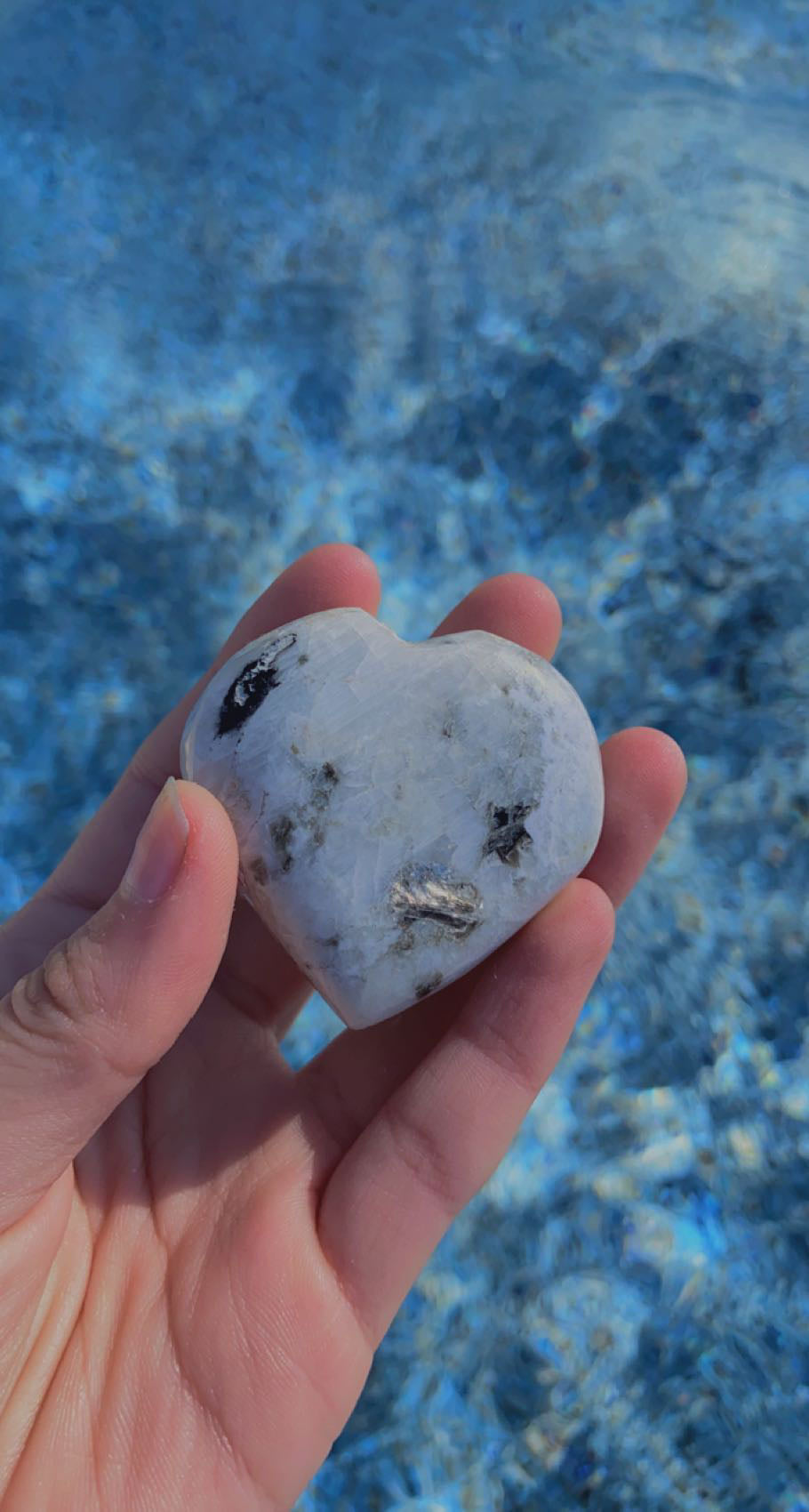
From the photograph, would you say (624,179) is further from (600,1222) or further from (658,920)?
(600,1222)

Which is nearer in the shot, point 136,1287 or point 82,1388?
point 82,1388

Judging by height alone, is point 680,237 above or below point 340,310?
below

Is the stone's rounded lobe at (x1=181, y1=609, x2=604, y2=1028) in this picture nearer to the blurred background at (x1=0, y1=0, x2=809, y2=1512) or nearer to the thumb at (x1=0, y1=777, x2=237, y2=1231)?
the thumb at (x1=0, y1=777, x2=237, y2=1231)

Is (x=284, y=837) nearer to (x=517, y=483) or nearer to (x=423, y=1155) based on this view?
(x=423, y=1155)

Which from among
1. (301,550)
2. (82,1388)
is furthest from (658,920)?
(82,1388)

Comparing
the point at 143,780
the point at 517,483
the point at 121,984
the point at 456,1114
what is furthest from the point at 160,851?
the point at 517,483

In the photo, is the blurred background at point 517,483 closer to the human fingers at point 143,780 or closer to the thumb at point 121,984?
the human fingers at point 143,780

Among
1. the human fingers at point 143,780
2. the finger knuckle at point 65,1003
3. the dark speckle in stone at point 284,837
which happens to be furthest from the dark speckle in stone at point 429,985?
the human fingers at point 143,780
